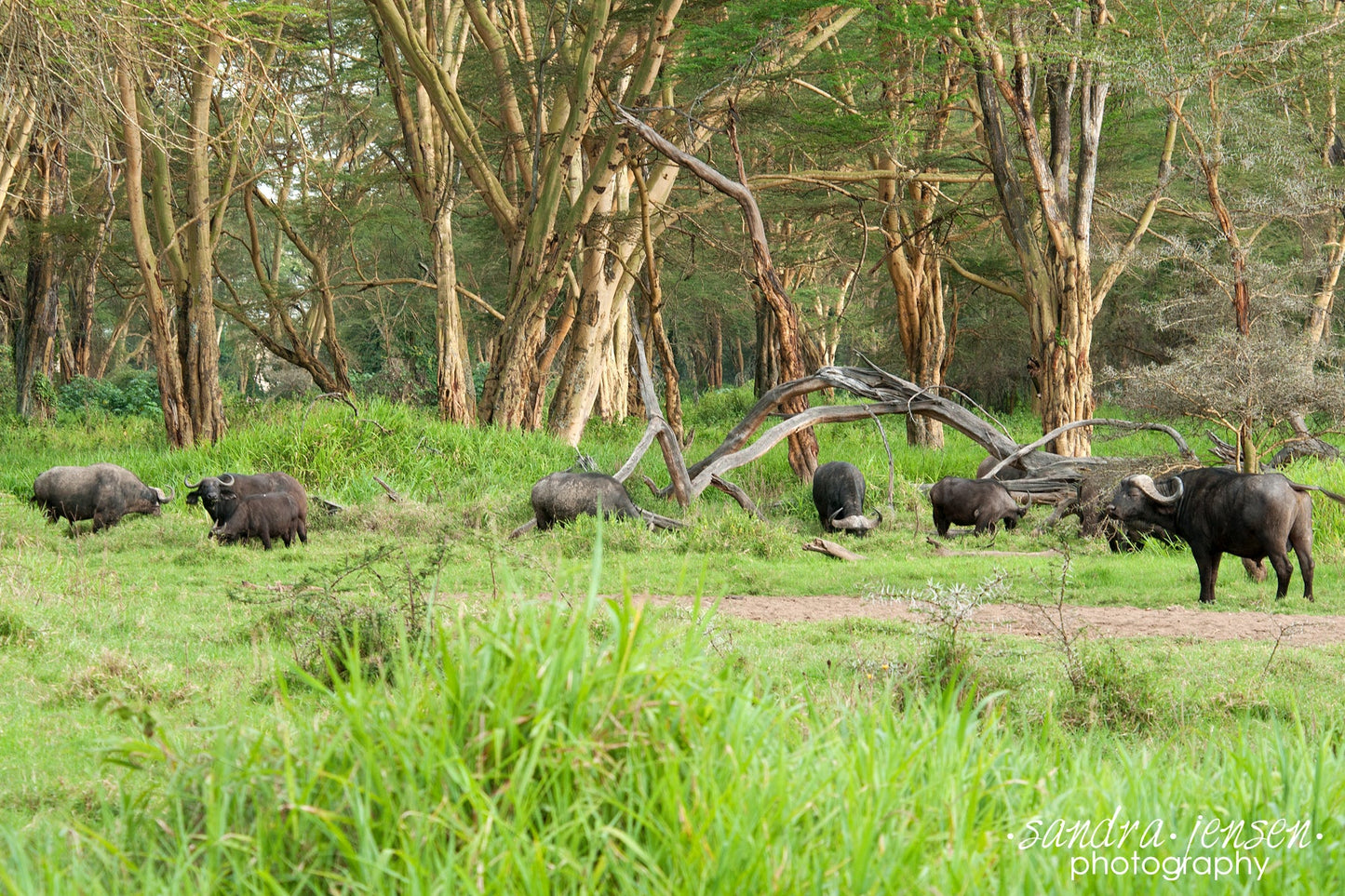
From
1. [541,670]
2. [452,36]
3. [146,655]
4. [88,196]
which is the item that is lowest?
[146,655]

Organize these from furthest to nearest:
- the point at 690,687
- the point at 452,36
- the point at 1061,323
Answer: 1. the point at 452,36
2. the point at 1061,323
3. the point at 690,687

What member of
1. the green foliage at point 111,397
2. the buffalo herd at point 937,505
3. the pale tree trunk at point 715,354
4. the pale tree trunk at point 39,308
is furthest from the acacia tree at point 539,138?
the pale tree trunk at point 715,354

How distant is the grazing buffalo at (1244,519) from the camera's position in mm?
8156

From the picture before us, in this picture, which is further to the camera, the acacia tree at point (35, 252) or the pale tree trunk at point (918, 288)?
the acacia tree at point (35, 252)

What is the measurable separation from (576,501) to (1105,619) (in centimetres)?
559

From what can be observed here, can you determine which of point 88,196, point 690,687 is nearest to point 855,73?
point 690,687

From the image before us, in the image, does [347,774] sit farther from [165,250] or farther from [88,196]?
[88,196]

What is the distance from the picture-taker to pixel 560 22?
19875 mm

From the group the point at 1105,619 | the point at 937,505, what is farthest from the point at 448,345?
the point at 1105,619

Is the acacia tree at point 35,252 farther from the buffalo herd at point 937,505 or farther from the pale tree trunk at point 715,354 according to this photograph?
the pale tree trunk at point 715,354

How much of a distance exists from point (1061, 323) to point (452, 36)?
10.8 metres

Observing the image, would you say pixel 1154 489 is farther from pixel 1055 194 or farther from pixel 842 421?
pixel 1055 194

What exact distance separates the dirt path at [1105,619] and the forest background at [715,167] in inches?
150

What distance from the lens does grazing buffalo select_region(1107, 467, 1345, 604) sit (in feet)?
26.8
